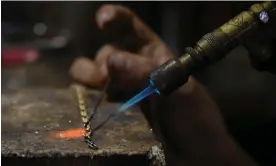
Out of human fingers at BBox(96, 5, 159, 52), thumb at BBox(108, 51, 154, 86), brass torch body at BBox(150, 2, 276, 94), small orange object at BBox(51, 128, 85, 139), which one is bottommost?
small orange object at BBox(51, 128, 85, 139)

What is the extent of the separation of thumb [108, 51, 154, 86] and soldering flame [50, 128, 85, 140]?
0.32m

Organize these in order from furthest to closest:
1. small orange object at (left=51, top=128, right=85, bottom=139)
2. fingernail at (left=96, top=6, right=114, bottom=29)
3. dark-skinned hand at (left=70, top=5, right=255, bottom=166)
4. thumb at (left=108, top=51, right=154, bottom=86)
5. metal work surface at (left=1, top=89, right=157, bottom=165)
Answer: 1. fingernail at (left=96, top=6, right=114, bottom=29)
2. thumb at (left=108, top=51, right=154, bottom=86)
3. dark-skinned hand at (left=70, top=5, right=255, bottom=166)
4. small orange object at (left=51, top=128, right=85, bottom=139)
5. metal work surface at (left=1, top=89, right=157, bottom=165)

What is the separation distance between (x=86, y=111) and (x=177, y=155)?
0.69ft

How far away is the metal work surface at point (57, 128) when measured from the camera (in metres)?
0.78

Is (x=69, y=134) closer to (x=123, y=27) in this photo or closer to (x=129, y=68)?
(x=129, y=68)

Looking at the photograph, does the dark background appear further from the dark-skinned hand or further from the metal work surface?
the metal work surface

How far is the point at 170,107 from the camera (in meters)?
1.18

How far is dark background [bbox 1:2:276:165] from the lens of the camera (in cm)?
132

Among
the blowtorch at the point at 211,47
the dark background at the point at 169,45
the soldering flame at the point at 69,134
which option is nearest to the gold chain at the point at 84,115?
the soldering flame at the point at 69,134

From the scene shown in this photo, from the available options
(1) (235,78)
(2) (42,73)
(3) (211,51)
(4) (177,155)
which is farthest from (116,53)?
(2) (42,73)

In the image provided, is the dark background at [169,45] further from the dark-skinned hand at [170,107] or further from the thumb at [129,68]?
the thumb at [129,68]

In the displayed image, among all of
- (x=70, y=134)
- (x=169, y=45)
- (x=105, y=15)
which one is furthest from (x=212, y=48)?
(x=169, y=45)

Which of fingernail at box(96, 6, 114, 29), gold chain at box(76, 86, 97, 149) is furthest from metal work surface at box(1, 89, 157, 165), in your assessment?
fingernail at box(96, 6, 114, 29)

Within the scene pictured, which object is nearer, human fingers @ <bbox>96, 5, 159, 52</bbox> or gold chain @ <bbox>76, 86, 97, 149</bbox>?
gold chain @ <bbox>76, 86, 97, 149</bbox>
